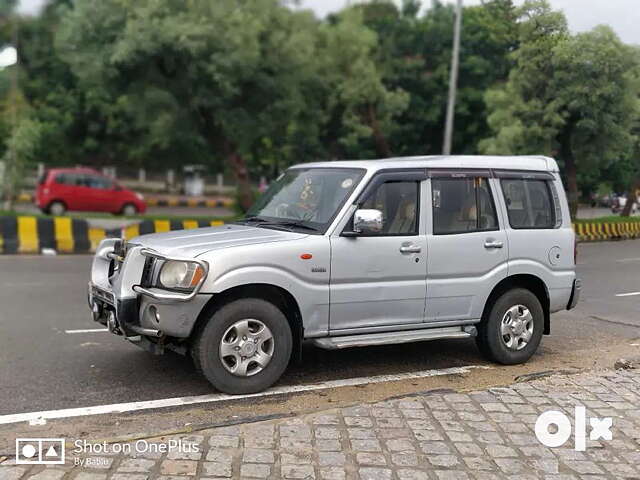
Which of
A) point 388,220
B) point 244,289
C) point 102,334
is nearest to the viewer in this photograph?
point 244,289

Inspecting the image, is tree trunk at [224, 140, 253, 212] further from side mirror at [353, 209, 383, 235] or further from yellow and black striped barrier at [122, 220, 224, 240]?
side mirror at [353, 209, 383, 235]

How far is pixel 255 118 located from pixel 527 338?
571 inches

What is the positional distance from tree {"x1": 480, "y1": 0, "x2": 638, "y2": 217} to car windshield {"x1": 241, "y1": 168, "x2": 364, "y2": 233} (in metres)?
4.33

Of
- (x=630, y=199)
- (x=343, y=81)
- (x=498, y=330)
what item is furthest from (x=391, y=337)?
(x=343, y=81)

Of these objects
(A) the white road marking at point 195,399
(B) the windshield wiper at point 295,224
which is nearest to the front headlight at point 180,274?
(A) the white road marking at point 195,399

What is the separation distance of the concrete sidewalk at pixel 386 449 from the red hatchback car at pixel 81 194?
22078 millimetres

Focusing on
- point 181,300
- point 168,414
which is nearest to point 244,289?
point 181,300

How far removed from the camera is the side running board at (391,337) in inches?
208

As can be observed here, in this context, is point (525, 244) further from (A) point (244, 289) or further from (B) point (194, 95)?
(B) point (194, 95)

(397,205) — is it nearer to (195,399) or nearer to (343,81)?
(195,399)

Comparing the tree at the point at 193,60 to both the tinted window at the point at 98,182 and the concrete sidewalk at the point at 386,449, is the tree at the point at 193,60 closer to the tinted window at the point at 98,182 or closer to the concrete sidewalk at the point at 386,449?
the tinted window at the point at 98,182

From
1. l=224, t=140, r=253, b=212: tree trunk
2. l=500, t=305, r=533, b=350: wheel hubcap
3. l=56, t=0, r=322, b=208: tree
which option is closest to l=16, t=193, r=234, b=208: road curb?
l=224, t=140, r=253, b=212: tree trunk

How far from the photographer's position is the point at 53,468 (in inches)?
145

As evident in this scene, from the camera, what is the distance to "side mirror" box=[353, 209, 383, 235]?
17.2ft
